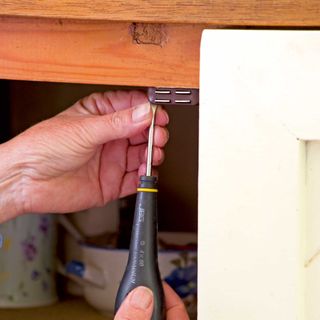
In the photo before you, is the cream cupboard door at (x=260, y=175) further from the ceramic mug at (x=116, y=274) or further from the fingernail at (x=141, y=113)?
the ceramic mug at (x=116, y=274)

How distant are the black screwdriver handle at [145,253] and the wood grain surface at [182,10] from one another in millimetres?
152

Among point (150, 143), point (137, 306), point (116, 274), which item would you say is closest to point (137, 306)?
point (137, 306)

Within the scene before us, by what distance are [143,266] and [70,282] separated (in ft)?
1.62

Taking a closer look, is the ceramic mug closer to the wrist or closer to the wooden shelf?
the wooden shelf

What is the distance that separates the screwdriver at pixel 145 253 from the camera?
0.68 metres

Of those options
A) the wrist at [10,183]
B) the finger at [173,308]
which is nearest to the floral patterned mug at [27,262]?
the wrist at [10,183]

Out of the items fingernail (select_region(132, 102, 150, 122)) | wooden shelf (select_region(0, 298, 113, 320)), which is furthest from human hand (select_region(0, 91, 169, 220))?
wooden shelf (select_region(0, 298, 113, 320))

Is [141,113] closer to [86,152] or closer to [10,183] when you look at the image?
[86,152]

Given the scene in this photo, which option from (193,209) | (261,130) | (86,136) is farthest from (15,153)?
(193,209)

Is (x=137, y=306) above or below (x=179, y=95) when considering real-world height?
below

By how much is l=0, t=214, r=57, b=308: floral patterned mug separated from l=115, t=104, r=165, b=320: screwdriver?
42 centimetres

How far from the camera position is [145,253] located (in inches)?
26.6

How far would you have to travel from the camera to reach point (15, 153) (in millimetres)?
798

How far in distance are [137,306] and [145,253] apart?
45mm
